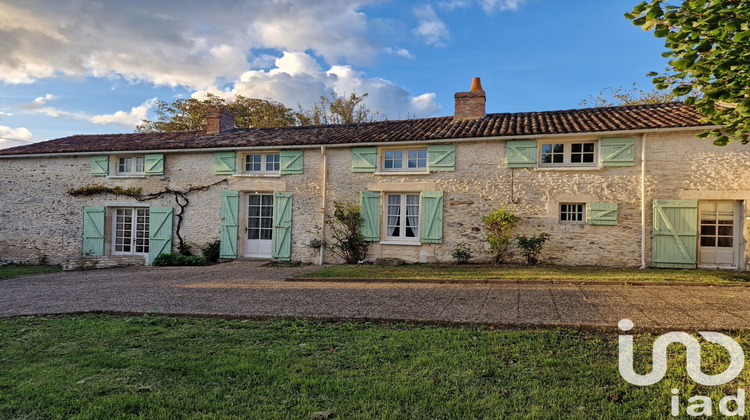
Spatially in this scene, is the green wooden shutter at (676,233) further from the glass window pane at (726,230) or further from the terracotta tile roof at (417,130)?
the terracotta tile roof at (417,130)

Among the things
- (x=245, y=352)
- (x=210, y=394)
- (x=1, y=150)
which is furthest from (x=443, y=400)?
(x=1, y=150)

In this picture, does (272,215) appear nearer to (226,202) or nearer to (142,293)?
(226,202)

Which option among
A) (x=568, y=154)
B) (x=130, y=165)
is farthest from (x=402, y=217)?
(x=130, y=165)

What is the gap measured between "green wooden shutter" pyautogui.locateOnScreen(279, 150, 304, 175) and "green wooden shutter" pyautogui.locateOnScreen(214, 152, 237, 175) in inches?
60.7

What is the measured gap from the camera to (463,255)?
11.6 m

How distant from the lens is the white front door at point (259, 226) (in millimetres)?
13484

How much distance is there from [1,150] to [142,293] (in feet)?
41.4

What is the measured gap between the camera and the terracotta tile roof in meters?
11.1

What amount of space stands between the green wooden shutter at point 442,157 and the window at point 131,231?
958 centimetres

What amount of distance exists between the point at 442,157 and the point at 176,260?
8240 millimetres

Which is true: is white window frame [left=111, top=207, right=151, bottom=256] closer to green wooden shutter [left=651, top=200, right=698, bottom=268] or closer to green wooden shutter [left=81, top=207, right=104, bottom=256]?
green wooden shutter [left=81, top=207, right=104, bottom=256]

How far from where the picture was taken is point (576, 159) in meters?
11.5

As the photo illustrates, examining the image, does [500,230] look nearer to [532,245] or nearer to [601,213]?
[532,245]

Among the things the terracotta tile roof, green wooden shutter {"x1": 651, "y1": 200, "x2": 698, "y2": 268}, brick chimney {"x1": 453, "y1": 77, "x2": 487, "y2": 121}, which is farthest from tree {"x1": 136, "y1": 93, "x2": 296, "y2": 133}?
green wooden shutter {"x1": 651, "y1": 200, "x2": 698, "y2": 268}
